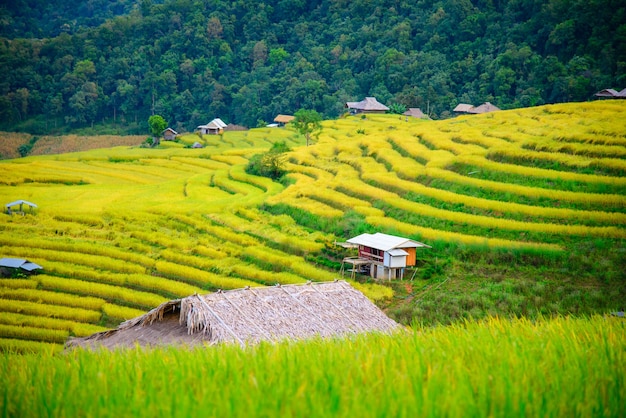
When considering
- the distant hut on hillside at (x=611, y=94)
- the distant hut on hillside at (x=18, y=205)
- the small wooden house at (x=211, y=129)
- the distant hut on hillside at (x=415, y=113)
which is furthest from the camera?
the small wooden house at (x=211, y=129)

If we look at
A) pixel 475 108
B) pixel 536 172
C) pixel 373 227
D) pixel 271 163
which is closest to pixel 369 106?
pixel 475 108

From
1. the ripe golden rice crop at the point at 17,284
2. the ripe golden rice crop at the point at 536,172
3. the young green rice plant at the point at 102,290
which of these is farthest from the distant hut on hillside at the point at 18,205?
the ripe golden rice crop at the point at 536,172

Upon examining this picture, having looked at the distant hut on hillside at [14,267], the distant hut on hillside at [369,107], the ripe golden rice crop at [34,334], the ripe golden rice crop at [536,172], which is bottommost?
the ripe golden rice crop at [34,334]

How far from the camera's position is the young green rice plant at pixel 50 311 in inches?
592

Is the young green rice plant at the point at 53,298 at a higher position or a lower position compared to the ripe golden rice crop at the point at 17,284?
lower

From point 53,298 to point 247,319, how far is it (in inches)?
267

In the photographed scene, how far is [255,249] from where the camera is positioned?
20312mm

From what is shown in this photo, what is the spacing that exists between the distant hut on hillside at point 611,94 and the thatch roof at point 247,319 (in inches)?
1469

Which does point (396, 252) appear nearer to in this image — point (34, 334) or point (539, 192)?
point (539, 192)

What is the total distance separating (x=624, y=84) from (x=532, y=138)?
1068 inches

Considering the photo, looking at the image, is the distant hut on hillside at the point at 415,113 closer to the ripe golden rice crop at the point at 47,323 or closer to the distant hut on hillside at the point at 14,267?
the distant hut on hillside at the point at 14,267

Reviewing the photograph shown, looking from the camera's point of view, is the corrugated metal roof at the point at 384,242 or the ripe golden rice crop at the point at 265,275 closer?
the ripe golden rice crop at the point at 265,275

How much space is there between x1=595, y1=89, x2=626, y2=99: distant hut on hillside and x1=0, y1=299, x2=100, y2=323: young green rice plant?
39614mm

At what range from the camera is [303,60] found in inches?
2879
